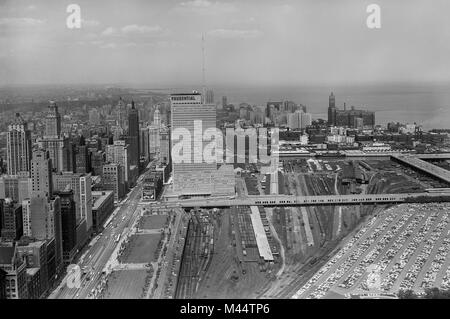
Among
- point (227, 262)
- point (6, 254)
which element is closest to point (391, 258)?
point (227, 262)

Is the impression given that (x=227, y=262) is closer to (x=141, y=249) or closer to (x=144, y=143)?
(x=141, y=249)

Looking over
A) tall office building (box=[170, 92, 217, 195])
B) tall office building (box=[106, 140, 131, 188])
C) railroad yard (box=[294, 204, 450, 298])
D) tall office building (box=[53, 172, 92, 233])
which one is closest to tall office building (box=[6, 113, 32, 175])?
tall office building (box=[53, 172, 92, 233])

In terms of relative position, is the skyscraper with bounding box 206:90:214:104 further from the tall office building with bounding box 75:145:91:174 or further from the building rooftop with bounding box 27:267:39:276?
the building rooftop with bounding box 27:267:39:276

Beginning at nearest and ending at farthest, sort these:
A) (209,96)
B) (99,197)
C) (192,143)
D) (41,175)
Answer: (41,175)
(99,197)
(209,96)
(192,143)

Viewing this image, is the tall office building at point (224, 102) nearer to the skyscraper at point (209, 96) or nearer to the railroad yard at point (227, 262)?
the skyscraper at point (209, 96)

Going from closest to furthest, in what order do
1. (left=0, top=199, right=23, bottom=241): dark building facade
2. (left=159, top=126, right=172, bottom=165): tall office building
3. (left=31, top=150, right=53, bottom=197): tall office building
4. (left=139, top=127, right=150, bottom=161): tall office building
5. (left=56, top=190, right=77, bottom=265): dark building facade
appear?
(left=0, top=199, right=23, bottom=241): dark building facade
(left=56, top=190, right=77, bottom=265): dark building facade
(left=31, top=150, right=53, bottom=197): tall office building
(left=159, top=126, right=172, bottom=165): tall office building
(left=139, top=127, right=150, bottom=161): tall office building

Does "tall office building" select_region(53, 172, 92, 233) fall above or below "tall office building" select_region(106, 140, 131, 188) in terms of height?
below
